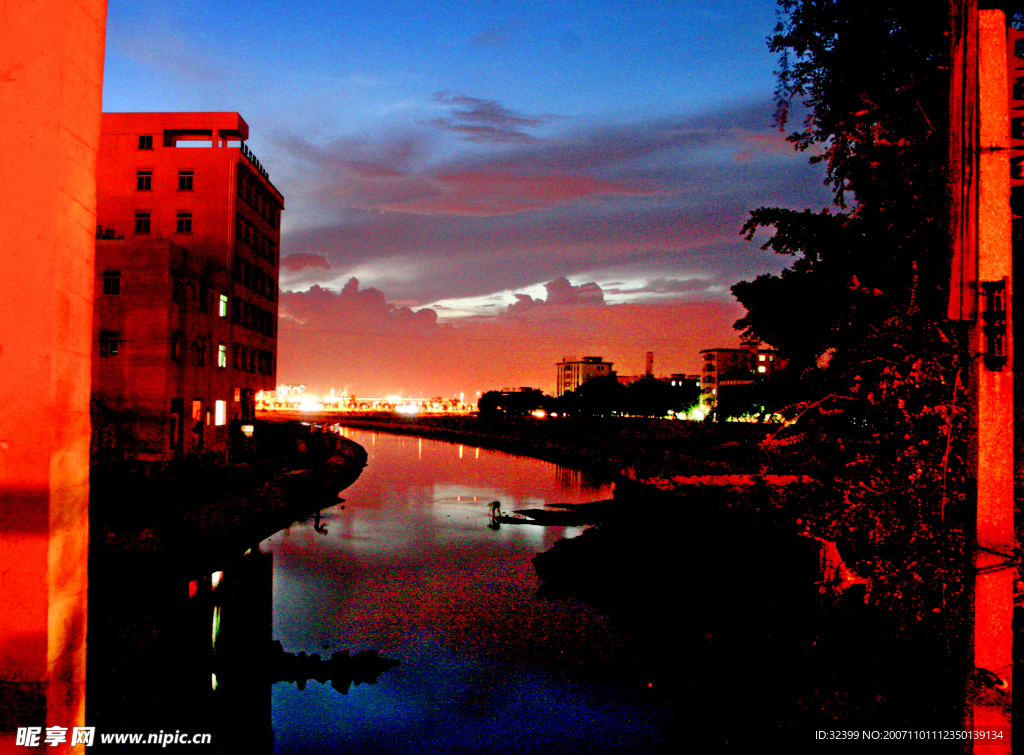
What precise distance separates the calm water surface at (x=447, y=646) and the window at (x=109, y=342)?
13.0 m

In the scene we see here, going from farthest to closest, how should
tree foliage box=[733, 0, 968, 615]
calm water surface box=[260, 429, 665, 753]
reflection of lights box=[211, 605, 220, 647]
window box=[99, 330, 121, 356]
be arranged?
window box=[99, 330, 121, 356] → reflection of lights box=[211, 605, 220, 647] → calm water surface box=[260, 429, 665, 753] → tree foliage box=[733, 0, 968, 615]

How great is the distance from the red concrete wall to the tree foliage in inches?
291

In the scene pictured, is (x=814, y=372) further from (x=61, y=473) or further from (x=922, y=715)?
(x=61, y=473)

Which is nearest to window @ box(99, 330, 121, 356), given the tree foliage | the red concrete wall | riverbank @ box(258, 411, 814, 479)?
riverbank @ box(258, 411, 814, 479)

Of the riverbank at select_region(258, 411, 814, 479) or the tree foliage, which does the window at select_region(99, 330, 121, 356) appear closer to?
the riverbank at select_region(258, 411, 814, 479)

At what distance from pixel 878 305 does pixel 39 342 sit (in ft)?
34.1

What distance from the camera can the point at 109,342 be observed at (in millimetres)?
35594

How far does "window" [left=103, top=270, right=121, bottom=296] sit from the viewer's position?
35281 mm

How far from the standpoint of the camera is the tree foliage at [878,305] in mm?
8539

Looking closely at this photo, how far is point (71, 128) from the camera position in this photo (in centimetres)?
352

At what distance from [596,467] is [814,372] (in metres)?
65.1

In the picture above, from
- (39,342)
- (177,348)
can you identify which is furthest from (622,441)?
(39,342)

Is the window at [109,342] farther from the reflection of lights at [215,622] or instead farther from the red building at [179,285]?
the reflection of lights at [215,622]

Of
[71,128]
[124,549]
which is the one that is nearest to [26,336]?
[71,128]
